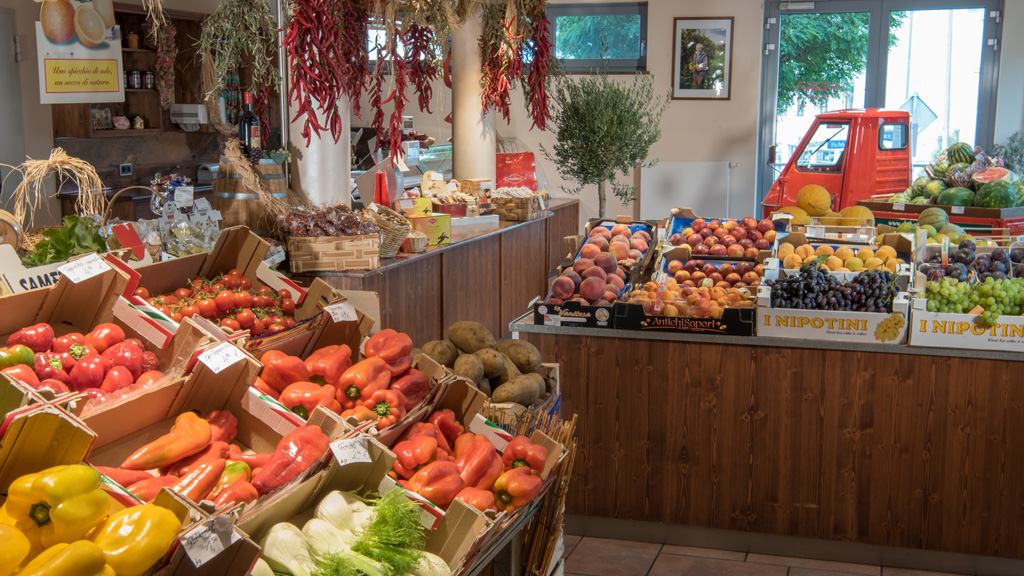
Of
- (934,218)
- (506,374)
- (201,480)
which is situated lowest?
(506,374)

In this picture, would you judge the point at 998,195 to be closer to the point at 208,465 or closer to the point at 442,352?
the point at 442,352

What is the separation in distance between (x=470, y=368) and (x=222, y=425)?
42.1 inches

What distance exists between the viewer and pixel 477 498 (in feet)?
6.80

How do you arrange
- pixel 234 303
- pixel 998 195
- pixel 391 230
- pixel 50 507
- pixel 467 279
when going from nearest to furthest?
pixel 50 507 < pixel 234 303 < pixel 391 230 < pixel 998 195 < pixel 467 279

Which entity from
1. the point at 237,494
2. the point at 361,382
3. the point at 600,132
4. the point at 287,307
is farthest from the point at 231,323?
the point at 600,132

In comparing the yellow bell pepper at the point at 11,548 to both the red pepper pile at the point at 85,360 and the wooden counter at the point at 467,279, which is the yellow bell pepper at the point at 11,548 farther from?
the wooden counter at the point at 467,279

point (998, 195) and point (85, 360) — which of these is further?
point (998, 195)

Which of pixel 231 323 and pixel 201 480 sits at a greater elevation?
pixel 231 323

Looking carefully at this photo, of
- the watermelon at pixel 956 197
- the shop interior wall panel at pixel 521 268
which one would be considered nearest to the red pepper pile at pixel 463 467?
the shop interior wall panel at pixel 521 268

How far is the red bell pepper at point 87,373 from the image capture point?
2121mm

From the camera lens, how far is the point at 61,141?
6559mm

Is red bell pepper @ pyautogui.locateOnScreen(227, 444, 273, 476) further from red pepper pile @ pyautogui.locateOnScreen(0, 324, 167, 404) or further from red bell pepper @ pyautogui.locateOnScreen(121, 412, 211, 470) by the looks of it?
red pepper pile @ pyautogui.locateOnScreen(0, 324, 167, 404)

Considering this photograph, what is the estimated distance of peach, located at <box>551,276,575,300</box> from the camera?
3922 millimetres

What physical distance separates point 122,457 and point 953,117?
8913 mm
